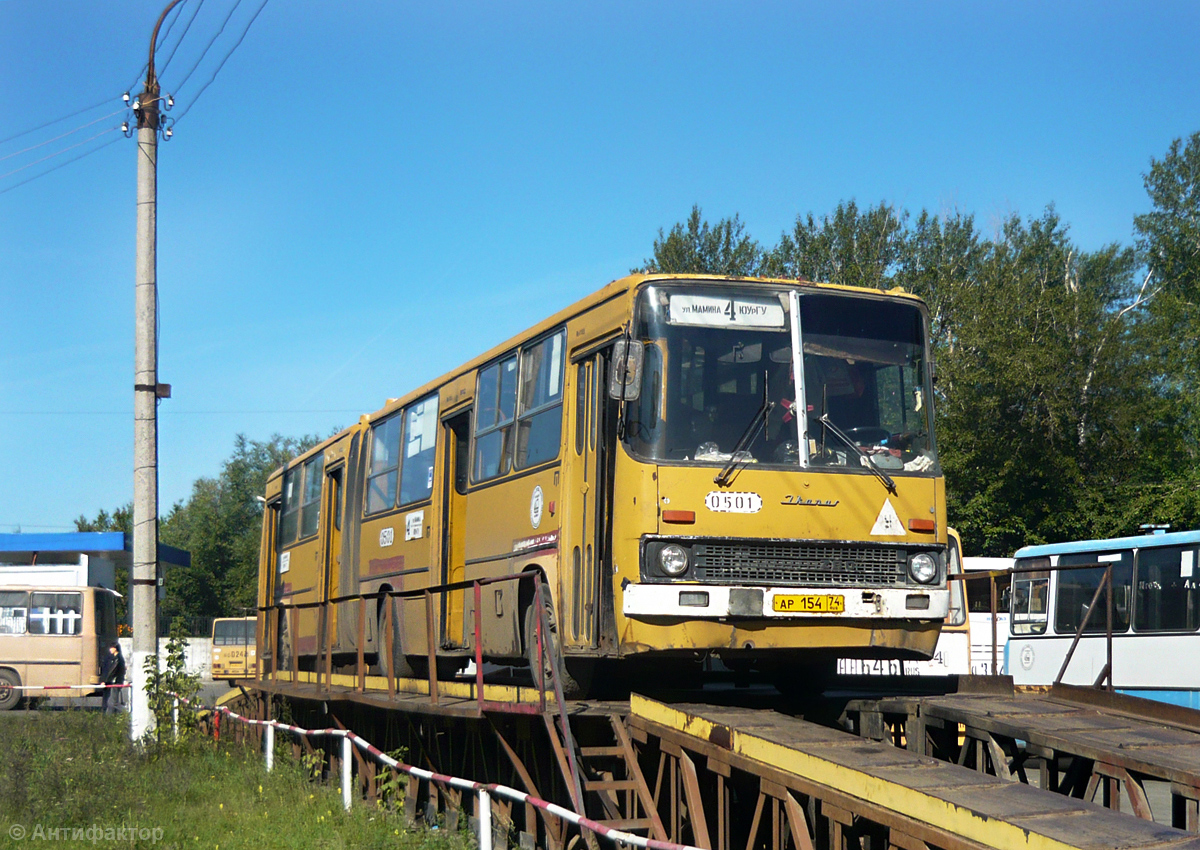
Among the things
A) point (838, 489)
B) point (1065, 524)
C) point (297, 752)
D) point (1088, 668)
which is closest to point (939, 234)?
point (1065, 524)

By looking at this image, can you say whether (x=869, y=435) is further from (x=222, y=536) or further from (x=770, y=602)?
(x=222, y=536)

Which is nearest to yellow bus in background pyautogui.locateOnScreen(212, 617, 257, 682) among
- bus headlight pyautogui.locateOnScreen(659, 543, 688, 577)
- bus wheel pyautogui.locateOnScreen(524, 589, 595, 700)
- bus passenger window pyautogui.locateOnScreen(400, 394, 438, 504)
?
bus passenger window pyautogui.locateOnScreen(400, 394, 438, 504)

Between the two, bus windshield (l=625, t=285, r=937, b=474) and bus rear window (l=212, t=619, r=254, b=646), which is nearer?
bus windshield (l=625, t=285, r=937, b=474)

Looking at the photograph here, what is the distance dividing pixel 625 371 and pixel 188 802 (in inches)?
261

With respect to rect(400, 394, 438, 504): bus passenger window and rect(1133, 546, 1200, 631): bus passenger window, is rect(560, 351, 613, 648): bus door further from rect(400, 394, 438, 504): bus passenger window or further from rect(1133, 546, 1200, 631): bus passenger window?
rect(1133, 546, 1200, 631): bus passenger window

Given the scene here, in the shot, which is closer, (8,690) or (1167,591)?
(1167,591)

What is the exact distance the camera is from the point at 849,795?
6191 mm

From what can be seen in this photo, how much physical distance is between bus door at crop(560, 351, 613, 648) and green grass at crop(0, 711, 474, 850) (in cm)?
199

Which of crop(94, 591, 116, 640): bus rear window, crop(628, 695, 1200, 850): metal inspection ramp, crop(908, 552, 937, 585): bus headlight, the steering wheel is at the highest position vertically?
the steering wheel

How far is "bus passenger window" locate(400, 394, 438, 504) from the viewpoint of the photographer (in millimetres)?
13664

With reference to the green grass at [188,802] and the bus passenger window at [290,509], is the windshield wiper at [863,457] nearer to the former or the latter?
the green grass at [188,802]

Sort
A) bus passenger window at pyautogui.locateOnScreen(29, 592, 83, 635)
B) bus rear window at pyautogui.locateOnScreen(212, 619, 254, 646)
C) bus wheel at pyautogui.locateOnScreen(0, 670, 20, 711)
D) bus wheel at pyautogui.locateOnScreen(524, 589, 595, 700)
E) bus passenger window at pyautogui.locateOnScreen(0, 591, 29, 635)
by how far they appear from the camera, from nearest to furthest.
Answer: bus wheel at pyautogui.locateOnScreen(524, 589, 595, 700) < bus wheel at pyautogui.locateOnScreen(0, 670, 20, 711) < bus passenger window at pyautogui.locateOnScreen(0, 591, 29, 635) < bus passenger window at pyautogui.locateOnScreen(29, 592, 83, 635) < bus rear window at pyautogui.locateOnScreen(212, 619, 254, 646)

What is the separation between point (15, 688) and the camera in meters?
28.2

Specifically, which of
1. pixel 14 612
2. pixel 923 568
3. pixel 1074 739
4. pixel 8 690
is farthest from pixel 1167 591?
pixel 14 612
